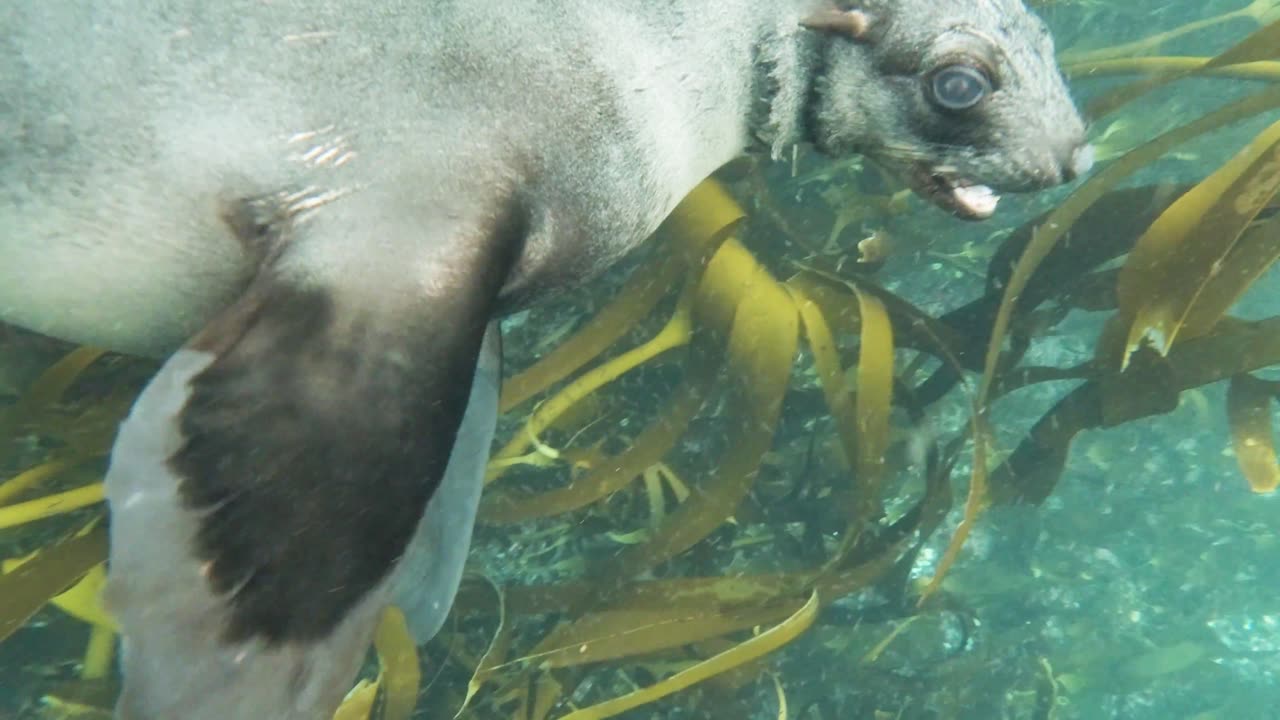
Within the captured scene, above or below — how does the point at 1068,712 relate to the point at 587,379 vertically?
below

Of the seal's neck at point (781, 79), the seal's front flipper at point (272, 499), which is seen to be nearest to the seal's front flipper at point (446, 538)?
the seal's front flipper at point (272, 499)

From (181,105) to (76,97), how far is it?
157mm

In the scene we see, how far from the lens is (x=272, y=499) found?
108 centimetres

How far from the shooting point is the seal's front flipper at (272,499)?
106 centimetres

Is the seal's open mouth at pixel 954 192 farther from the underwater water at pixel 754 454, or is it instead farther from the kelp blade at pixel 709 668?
the kelp blade at pixel 709 668

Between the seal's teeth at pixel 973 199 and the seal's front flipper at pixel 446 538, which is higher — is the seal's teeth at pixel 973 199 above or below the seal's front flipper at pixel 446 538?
below

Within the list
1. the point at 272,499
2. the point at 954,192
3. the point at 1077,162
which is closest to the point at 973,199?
the point at 954,192

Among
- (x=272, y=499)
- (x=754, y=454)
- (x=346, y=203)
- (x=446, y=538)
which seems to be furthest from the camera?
(x=754, y=454)

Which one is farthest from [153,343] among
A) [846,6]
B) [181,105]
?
[846,6]

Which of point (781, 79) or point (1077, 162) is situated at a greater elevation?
point (781, 79)

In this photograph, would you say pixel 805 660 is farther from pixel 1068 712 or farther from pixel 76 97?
pixel 76 97

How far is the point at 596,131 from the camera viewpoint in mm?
1596

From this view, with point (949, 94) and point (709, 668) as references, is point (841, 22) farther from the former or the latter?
point (709, 668)

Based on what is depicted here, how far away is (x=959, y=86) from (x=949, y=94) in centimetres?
3
